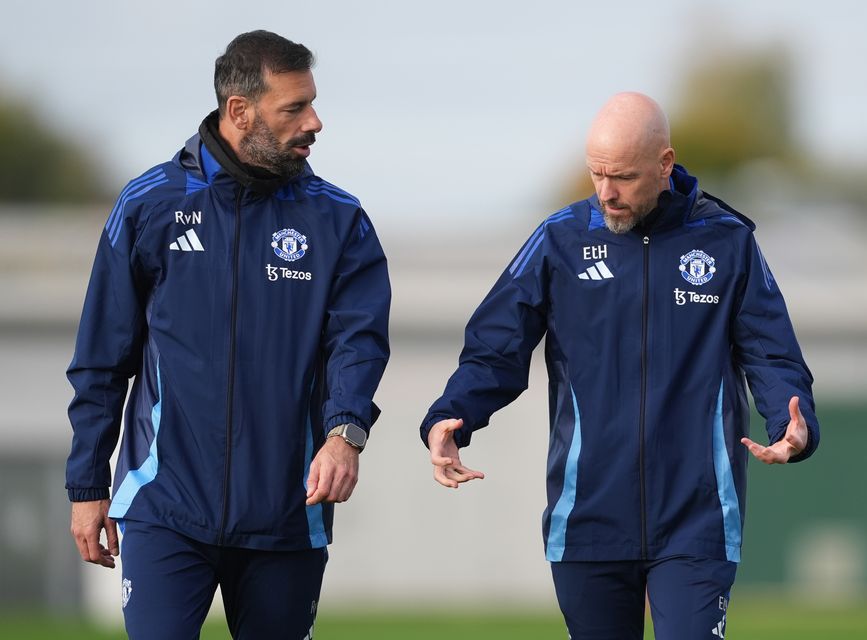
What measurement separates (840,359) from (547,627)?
8889 mm

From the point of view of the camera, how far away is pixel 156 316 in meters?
5.77

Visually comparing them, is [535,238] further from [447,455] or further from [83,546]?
[83,546]

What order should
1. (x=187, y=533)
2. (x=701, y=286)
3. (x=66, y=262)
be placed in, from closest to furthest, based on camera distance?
(x=187, y=533) < (x=701, y=286) < (x=66, y=262)

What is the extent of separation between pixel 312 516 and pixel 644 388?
1256 mm

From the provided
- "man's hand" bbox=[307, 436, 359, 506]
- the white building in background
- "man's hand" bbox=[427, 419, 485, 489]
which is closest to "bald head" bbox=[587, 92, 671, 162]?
"man's hand" bbox=[427, 419, 485, 489]

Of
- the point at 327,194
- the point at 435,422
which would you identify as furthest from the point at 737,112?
the point at 435,422

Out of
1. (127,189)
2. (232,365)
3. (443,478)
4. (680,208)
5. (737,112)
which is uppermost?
(737,112)

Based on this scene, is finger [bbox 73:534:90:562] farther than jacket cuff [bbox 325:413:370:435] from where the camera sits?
Yes

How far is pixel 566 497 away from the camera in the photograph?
590cm

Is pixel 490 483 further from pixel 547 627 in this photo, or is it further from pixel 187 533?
pixel 187 533

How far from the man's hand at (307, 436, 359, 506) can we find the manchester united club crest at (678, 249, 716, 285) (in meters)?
1.38

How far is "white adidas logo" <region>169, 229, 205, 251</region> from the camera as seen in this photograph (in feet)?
18.9

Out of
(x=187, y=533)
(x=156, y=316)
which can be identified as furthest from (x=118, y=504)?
(x=156, y=316)

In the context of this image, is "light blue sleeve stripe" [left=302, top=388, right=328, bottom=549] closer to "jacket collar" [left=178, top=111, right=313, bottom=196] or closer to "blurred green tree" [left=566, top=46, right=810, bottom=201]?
"jacket collar" [left=178, top=111, right=313, bottom=196]
